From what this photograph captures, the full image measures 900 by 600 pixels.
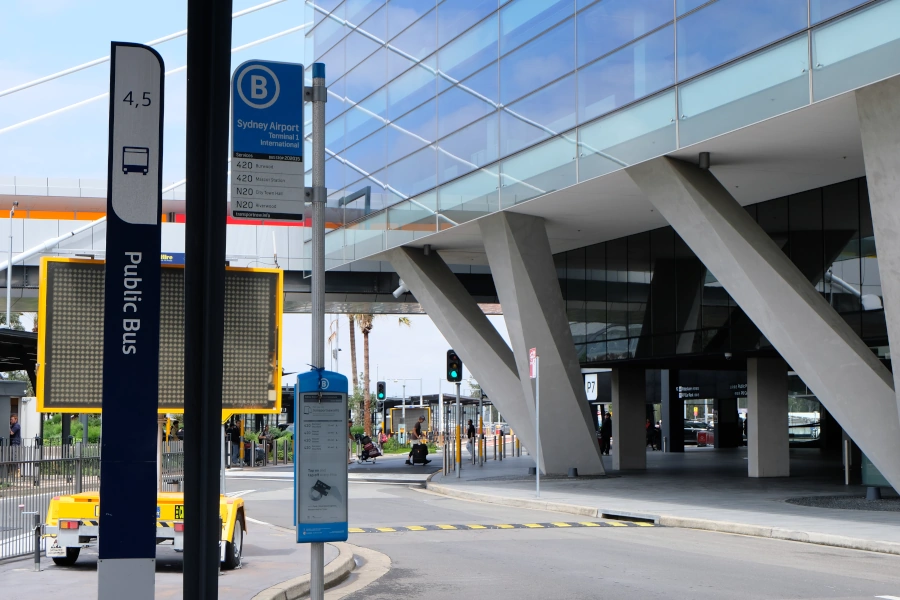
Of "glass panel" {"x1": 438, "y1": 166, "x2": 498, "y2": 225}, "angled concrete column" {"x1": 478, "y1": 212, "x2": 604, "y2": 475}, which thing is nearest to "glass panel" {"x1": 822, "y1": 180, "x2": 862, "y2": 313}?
"angled concrete column" {"x1": 478, "y1": 212, "x2": 604, "y2": 475}

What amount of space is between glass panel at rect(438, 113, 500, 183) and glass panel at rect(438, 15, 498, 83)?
165 centimetres

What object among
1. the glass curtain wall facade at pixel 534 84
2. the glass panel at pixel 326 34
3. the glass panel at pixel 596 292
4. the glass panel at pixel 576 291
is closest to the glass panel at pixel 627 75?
the glass curtain wall facade at pixel 534 84

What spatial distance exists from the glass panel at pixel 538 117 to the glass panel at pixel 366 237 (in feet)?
23.2

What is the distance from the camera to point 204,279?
4.28m

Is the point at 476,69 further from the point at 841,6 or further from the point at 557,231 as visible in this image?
the point at 841,6

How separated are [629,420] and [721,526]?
1748cm

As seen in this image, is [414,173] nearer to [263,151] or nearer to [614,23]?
[614,23]

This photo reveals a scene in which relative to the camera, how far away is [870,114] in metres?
16.4

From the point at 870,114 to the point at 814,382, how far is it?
204 inches

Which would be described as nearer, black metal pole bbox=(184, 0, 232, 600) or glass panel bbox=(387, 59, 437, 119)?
black metal pole bbox=(184, 0, 232, 600)

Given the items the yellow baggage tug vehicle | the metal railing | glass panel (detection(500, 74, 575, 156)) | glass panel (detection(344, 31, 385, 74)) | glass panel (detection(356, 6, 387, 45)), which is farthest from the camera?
glass panel (detection(344, 31, 385, 74))

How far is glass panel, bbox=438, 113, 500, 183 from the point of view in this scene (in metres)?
26.8

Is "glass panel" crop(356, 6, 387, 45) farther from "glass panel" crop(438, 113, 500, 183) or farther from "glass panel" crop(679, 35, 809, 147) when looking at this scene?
"glass panel" crop(679, 35, 809, 147)

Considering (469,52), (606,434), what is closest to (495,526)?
(469,52)
